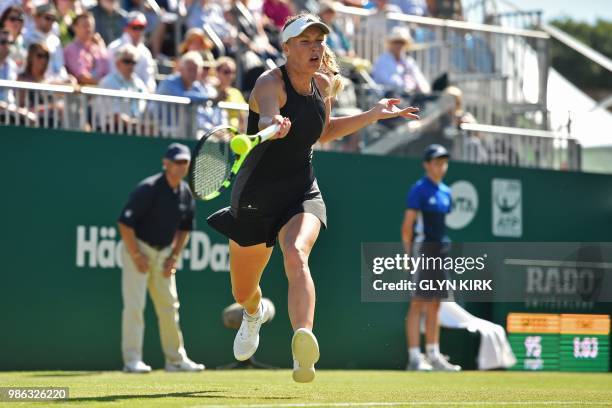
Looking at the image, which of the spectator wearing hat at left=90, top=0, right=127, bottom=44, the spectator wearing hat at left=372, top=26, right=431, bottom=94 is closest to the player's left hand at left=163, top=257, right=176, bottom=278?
the spectator wearing hat at left=90, top=0, right=127, bottom=44

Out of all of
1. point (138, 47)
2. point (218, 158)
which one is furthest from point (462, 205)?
point (218, 158)

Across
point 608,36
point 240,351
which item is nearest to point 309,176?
point 240,351

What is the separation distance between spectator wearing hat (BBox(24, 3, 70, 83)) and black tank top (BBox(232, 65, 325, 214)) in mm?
6016

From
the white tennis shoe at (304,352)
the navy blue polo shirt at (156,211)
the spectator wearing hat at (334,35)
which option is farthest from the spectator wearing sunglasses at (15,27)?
the white tennis shoe at (304,352)

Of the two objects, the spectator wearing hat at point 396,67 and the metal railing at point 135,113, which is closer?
the metal railing at point 135,113

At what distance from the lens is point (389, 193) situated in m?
15.9

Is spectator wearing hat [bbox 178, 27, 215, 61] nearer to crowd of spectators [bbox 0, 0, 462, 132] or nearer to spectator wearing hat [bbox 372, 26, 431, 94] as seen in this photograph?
crowd of spectators [bbox 0, 0, 462, 132]

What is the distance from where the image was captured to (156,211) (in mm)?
12922

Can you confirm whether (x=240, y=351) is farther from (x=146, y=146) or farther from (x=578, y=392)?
(x=146, y=146)

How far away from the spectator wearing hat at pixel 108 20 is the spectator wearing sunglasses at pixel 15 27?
165 cm

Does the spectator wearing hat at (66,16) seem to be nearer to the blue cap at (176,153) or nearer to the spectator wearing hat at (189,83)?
the spectator wearing hat at (189,83)

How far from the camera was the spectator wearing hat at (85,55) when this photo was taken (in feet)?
48.1

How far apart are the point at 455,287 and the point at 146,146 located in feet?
13.3

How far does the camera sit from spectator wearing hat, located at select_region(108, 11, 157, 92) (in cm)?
1493
